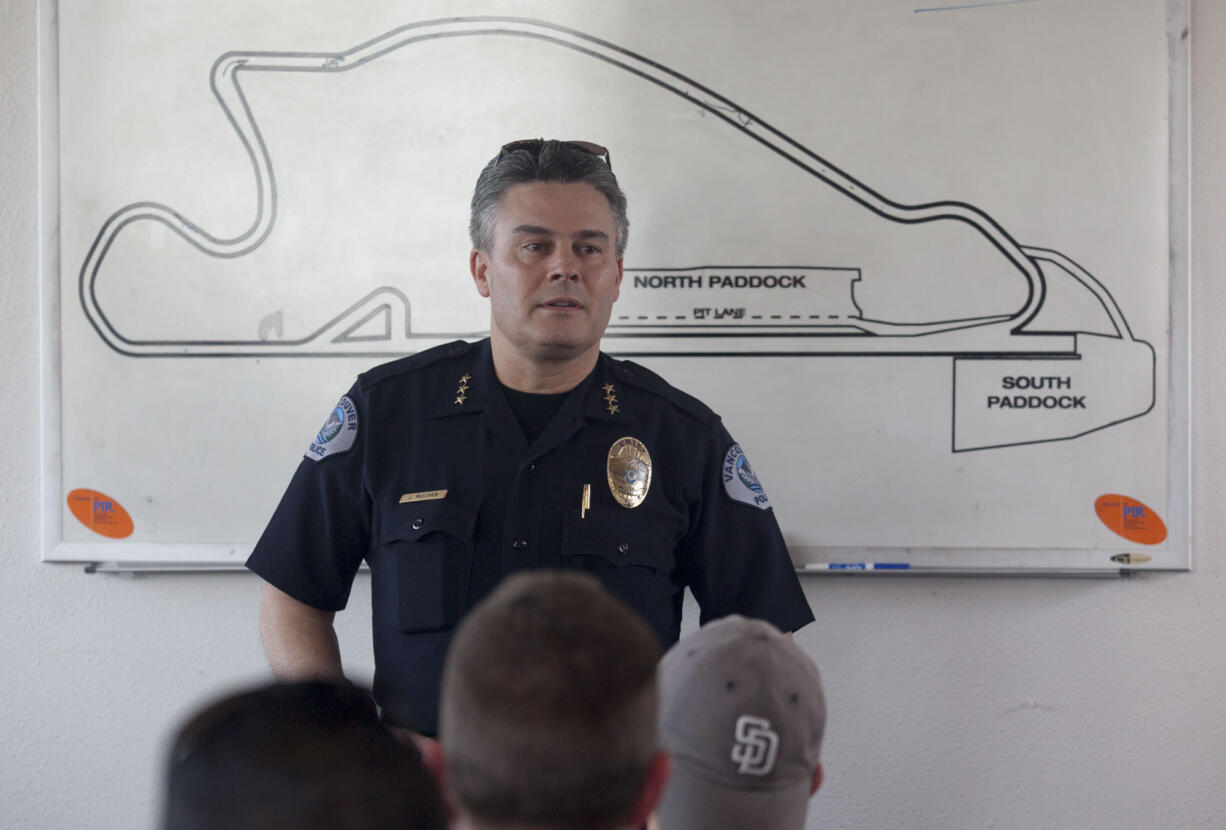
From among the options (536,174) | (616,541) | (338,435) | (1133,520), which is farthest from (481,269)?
(1133,520)

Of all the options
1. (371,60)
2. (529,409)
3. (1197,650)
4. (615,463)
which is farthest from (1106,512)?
(371,60)

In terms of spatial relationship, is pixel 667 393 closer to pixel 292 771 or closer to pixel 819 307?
pixel 819 307

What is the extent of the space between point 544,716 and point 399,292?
3.99 feet

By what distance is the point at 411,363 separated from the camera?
1.40 m

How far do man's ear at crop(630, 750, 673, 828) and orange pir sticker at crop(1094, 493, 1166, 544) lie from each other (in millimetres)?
1289

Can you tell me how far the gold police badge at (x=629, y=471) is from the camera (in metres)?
1.31

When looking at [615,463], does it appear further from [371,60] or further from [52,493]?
[52,493]

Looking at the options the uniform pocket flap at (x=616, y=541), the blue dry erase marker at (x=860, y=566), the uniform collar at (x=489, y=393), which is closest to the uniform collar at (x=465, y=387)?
the uniform collar at (x=489, y=393)

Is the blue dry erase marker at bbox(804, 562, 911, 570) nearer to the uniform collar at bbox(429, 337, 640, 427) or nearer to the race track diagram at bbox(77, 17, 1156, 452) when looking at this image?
the race track diagram at bbox(77, 17, 1156, 452)

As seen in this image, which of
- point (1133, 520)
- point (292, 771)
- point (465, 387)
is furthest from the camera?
point (1133, 520)

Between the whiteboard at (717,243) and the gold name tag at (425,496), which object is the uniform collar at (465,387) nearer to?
the gold name tag at (425,496)

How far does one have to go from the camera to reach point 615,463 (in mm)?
1319

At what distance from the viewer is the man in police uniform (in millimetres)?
1271

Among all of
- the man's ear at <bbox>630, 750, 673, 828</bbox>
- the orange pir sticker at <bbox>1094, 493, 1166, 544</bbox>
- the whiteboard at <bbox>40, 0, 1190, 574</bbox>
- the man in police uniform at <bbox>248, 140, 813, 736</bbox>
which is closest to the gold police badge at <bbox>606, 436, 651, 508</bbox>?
the man in police uniform at <bbox>248, 140, 813, 736</bbox>
